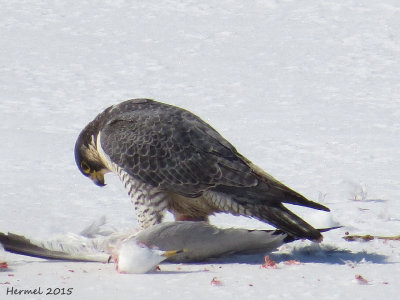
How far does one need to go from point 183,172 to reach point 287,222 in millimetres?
715

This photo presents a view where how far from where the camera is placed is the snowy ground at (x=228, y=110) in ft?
17.5

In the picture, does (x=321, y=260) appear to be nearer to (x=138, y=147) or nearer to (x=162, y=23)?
(x=138, y=147)

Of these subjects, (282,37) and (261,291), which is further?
(282,37)

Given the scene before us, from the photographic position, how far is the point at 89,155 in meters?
6.89

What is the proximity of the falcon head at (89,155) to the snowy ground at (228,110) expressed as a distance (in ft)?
0.86

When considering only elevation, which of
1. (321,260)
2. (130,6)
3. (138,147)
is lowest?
(321,260)

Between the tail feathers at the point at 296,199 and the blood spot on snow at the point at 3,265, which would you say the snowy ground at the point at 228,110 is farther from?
the tail feathers at the point at 296,199

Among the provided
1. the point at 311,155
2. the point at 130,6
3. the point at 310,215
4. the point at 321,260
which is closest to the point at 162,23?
the point at 130,6

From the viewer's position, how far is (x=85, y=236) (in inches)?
240

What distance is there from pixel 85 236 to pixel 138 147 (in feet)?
1.97

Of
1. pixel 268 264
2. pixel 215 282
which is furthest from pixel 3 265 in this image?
pixel 268 264

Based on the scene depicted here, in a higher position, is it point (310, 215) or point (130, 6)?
point (130, 6)

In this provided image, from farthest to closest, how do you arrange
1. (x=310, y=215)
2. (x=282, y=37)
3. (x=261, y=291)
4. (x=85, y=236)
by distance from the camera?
(x=282, y=37)
(x=310, y=215)
(x=85, y=236)
(x=261, y=291)

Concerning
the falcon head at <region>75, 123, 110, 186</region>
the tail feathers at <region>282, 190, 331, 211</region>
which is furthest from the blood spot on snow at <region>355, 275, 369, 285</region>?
the falcon head at <region>75, 123, 110, 186</region>
